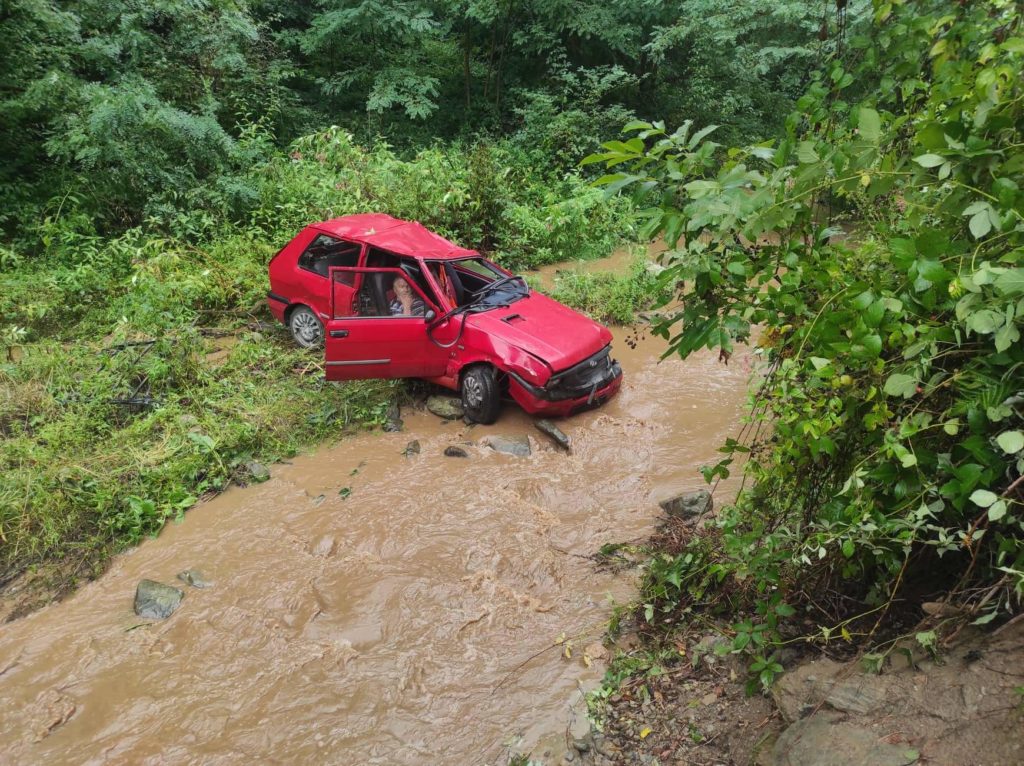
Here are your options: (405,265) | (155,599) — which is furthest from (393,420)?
(155,599)

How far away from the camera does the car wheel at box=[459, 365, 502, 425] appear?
20.4 feet

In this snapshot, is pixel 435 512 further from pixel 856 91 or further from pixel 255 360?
pixel 856 91

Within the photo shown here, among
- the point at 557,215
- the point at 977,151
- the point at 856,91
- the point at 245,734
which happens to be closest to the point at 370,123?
the point at 557,215

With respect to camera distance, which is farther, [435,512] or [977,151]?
[435,512]

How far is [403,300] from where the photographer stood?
650cm

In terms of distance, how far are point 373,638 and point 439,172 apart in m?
8.79

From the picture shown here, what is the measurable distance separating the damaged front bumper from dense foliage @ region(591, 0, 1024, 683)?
3.35 meters

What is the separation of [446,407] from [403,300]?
124 cm

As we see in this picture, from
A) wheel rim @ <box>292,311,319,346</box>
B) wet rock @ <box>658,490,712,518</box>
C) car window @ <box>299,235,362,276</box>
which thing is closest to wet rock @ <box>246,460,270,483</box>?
wheel rim @ <box>292,311,319,346</box>

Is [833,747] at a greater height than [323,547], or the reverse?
[833,747]

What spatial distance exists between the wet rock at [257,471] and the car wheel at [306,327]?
219cm

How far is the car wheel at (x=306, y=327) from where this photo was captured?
7.62m

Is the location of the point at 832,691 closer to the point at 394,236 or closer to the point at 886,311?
the point at 886,311

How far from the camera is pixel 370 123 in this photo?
45.2 ft
